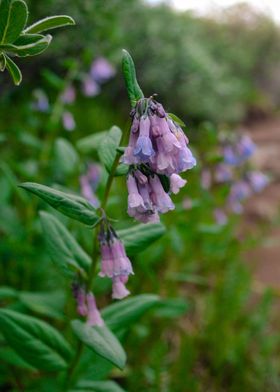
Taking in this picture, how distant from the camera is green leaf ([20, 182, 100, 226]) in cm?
111

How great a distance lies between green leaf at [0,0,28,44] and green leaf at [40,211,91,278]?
23.3 inches

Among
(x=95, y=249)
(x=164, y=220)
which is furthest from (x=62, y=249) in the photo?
(x=164, y=220)

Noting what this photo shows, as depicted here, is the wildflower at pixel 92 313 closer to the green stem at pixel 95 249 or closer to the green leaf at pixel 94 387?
the green stem at pixel 95 249

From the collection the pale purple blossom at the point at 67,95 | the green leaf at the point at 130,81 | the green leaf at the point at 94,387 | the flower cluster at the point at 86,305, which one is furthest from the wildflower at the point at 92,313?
the pale purple blossom at the point at 67,95

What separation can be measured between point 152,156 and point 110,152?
259 millimetres

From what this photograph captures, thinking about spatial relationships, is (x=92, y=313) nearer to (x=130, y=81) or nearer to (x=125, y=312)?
(x=125, y=312)

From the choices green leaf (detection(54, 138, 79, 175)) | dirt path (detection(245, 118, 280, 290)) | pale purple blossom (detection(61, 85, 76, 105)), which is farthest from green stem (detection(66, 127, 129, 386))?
dirt path (detection(245, 118, 280, 290))

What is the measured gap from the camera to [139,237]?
4.60ft

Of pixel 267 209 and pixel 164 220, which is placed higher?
pixel 164 220

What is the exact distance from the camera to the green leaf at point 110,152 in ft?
3.94

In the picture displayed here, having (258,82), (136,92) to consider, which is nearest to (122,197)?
(136,92)

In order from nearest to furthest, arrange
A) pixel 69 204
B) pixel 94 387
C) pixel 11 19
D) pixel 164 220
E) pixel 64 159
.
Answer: pixel 11 19
pixel 69 204
pixel 94 387
pixel 64 159
pixel 164 220

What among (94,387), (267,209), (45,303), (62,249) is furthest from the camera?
(267,209)

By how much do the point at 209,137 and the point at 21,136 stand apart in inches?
37.2
